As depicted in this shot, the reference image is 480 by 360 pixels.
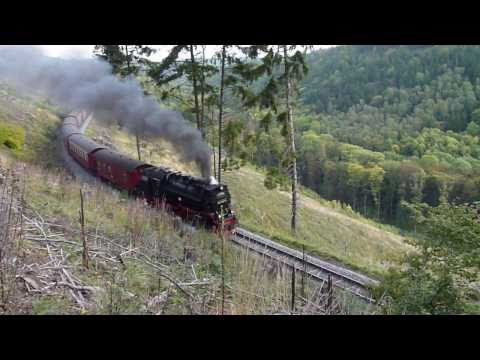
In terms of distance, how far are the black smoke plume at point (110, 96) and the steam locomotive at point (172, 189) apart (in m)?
1.66

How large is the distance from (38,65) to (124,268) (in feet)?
65.0

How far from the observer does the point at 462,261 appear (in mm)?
5992

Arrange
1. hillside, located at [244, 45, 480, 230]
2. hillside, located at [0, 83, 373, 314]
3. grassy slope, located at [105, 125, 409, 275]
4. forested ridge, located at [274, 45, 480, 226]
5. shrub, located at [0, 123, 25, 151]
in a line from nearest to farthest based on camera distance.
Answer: hillside, located at [0, 83, 373, 314] < shrub, located at [0, 123, 25, 151] < grassy slope, located at [105, 125, 409, 275] < hillside, located at [244, 45, 480, 230] < forested ridge, located at [274, 45, 480, 226]

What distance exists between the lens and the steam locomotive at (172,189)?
42.3 ft

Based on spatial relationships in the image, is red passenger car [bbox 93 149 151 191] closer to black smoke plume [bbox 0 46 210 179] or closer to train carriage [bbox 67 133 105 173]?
train carriage [bbox 67 133 105 173]

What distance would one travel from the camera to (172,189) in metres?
13.9

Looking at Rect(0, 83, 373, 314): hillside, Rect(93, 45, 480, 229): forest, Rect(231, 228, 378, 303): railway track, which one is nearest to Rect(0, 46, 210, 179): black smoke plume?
Rect(93, 45, 480, 229): forest

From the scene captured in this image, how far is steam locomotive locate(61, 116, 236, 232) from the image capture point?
12906 mm

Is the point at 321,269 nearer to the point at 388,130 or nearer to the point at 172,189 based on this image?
the point at 172,189

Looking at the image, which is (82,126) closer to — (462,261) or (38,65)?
(38,65)

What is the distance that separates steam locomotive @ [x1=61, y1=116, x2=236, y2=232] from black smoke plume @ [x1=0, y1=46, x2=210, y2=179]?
5.44 ft

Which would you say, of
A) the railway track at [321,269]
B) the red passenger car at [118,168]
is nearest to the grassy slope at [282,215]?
the red passenger car at [118,168]

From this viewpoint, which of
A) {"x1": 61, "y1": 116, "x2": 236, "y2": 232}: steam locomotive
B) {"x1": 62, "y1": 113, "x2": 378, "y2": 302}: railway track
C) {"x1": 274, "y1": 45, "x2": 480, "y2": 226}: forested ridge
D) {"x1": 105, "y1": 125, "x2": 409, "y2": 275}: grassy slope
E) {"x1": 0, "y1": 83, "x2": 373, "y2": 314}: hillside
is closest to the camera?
{"x1": 0, "y1": 83, "x2": 373, "y2": 314}: hillside
